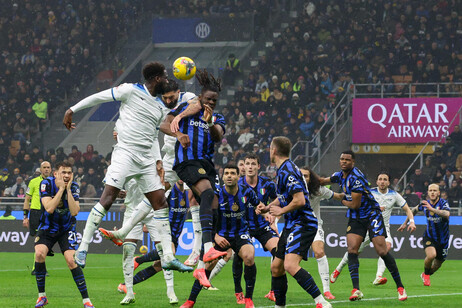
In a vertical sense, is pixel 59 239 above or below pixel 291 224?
below

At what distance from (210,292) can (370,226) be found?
2.88m

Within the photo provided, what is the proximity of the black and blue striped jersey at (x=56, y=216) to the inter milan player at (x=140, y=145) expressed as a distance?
1052mm

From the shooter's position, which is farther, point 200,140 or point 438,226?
point 438,226

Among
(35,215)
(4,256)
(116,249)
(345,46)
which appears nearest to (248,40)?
(345,46)

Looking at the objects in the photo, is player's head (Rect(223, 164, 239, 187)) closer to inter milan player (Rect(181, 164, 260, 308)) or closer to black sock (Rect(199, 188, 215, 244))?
inter milan player (Rect(181, 164, 260, 308))

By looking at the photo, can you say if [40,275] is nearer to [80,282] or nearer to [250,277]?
[80,282]

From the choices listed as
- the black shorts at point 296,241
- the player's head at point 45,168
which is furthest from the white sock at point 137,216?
the player's head at point 45,168

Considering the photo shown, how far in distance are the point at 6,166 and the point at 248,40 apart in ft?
35.8

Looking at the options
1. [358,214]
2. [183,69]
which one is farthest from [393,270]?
[183,69]

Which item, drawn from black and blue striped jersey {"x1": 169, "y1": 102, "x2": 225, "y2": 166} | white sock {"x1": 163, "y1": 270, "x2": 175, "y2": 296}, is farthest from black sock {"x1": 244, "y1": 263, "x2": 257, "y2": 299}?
black and blue striped jersey {"x1": 169, "y1": 102, "x2": 225, "y2": 166}

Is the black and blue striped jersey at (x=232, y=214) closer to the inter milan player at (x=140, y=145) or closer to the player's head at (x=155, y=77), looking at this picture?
the inter milan player at (x=140, y=145)

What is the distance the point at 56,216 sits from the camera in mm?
11891

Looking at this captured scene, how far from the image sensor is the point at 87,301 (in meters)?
11.2

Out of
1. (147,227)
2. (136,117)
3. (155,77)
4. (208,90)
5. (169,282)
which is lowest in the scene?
(169,282)
